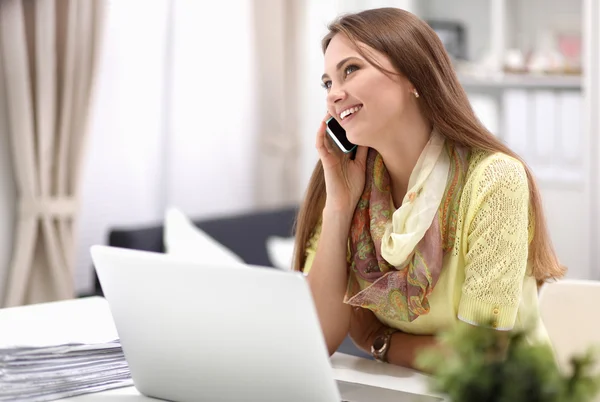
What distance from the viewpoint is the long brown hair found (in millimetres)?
1437

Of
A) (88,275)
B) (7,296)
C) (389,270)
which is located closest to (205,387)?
(389,270)

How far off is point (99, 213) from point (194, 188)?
1.70ft

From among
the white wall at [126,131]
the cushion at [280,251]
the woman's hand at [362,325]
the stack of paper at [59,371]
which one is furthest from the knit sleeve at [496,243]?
the white wall at [126,131]

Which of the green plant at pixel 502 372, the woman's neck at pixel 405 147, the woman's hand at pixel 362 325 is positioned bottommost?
the woman's hand at pixel 362 325

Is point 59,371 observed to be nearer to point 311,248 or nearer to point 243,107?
point 311,248

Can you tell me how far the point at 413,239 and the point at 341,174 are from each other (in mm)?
250

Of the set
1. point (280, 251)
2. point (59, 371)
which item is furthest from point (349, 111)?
point (280, 251)

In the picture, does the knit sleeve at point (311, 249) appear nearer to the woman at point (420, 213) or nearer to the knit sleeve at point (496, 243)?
the woman at point (420, 213)

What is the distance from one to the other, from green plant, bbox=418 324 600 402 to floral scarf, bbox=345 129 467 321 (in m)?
0.61

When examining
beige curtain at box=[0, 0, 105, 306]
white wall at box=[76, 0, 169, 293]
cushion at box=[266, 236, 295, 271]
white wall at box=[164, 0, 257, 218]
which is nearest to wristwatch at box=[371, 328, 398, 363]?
beige curtain at box=[0, 0, 105, 306]

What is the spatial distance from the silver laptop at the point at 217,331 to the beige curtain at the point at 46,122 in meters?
1.62

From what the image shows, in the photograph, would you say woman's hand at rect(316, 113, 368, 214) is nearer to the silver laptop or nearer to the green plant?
the silver laptop

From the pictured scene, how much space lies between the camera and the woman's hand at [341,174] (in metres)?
1.57

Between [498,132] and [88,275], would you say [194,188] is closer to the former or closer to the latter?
[88,275]
